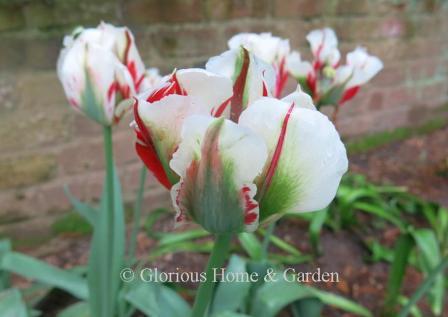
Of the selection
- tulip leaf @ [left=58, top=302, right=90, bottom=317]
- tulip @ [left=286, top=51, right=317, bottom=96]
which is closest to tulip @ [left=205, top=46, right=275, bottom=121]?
tulip @ [left=286, top=51, right=317, bottom=96]

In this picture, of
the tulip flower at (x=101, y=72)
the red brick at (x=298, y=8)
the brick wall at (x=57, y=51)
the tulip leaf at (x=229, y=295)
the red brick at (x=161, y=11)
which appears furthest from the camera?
the red brick at (x=298, y=8)

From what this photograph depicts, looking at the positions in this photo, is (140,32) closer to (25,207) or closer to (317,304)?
(25,207)

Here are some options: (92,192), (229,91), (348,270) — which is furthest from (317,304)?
(92,192)

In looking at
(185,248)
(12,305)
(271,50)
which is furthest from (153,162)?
(185,248)

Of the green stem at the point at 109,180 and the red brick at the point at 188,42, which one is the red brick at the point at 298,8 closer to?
the red brick at the point at 188,42

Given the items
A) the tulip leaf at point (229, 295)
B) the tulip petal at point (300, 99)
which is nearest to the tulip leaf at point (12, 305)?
the tulip leaf at point (229, 295)

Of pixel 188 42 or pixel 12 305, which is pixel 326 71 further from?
pixel 188 42

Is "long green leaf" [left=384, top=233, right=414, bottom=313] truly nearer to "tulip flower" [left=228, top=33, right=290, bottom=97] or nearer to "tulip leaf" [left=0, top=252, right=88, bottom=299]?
"tulip flower" [left=228, top=33, right=290, bottom=97]
